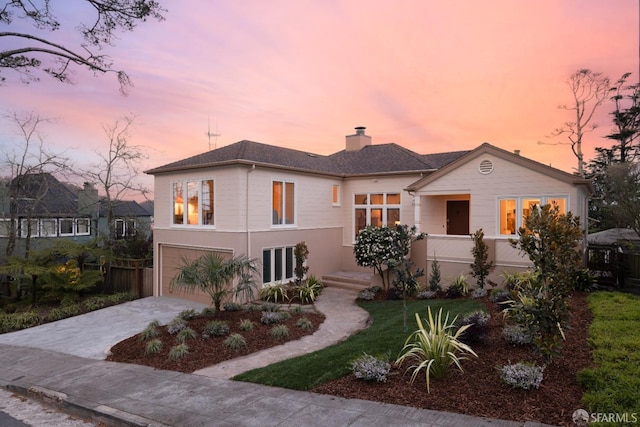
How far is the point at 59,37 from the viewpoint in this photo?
9.54m

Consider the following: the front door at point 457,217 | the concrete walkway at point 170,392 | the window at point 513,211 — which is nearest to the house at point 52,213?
the concrete walkway at point 170,392

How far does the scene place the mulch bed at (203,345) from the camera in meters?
7.57

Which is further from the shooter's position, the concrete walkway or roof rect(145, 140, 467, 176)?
roof rect(145, 140, 467, 176)

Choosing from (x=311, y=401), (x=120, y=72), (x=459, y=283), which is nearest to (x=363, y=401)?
(x=311, y=401)

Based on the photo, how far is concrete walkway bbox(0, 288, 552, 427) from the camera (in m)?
4.62

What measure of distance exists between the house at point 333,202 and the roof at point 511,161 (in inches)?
1.3

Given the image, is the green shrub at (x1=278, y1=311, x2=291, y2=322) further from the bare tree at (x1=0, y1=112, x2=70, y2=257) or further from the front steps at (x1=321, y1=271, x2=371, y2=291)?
the bare tree at (x1=0, y1=112, x2=70, y2=257)

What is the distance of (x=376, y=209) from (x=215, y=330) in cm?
1013

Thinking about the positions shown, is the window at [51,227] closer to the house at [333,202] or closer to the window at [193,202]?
the house at [333,202]

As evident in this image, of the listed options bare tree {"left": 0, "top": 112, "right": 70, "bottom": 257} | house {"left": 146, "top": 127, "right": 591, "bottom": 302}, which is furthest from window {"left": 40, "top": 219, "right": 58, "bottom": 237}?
house {"left": 146, "top": 127, "right": 591, "bottom": 302}

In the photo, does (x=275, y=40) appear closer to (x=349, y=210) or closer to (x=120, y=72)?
(x=120, y=72)

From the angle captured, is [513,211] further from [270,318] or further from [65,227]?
[65,227]

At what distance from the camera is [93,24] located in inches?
380

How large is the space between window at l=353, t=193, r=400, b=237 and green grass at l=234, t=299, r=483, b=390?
24.3 feet
